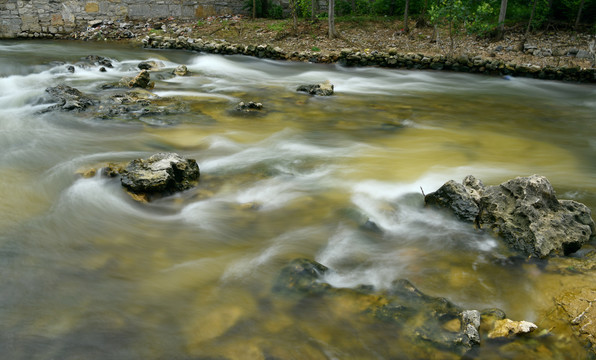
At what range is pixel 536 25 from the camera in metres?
16.1

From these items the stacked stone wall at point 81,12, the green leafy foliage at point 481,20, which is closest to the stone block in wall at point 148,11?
the stacked stone wall at point 81,12

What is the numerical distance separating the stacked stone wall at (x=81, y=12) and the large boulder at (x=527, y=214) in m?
20.4

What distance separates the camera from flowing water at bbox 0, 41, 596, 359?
302 cm

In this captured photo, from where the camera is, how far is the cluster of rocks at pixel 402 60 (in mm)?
12906

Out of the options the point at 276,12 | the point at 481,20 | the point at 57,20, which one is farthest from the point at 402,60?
the point at 57,20

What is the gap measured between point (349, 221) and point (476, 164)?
279cm

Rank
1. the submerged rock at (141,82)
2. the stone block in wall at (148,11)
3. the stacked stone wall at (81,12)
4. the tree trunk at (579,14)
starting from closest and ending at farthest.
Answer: the submerged rock at (141,82)
the tree trunk at (579,14)
the stacked stone wall at (81,12)
the stone block in wall at (148,11)

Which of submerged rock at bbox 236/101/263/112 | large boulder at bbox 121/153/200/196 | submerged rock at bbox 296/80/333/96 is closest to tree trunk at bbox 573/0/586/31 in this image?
submerged rock at bbox 296/80/333/96

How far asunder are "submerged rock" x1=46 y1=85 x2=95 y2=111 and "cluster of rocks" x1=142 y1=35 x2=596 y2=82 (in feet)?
28.4

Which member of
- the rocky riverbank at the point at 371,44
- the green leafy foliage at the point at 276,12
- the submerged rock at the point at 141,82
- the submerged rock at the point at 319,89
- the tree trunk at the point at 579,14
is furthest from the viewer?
the green leafy foliage at the point at 276,12

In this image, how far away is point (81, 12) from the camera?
2044cm

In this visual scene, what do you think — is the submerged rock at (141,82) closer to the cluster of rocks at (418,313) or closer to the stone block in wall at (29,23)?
the cluster of rocks at (418,313)

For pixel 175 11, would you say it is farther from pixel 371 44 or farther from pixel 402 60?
pixel 402 60

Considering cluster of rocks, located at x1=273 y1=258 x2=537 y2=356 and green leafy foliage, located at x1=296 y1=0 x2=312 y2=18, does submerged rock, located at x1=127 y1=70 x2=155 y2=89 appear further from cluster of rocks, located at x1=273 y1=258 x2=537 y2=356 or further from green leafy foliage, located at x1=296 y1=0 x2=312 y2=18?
green leafy foliage, located at x1=296 y1=0 x2=312 y2=18
